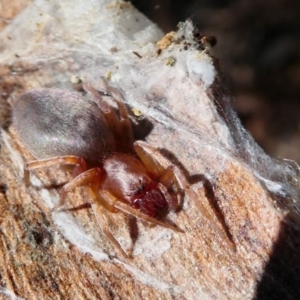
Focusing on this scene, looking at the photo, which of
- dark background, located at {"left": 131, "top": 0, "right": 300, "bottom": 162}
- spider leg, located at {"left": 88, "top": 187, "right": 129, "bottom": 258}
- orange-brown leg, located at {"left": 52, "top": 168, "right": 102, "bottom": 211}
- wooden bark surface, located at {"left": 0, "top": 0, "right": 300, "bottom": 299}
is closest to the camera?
wooden bark surface, located at {"left": 0, "top": 0, "right": 300, "bottom": 299}

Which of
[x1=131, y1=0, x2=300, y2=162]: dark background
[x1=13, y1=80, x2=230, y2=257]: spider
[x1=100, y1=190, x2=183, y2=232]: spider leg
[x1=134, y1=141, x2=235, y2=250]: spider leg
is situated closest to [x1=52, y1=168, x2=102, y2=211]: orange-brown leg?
[x1=13, y1=80, x2=230, y2=257]: spider

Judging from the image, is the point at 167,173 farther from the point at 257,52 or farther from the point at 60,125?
the point at 257,52

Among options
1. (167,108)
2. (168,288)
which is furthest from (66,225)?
(167,108)

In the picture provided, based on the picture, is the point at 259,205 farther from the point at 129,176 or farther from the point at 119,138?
the point at 119,138

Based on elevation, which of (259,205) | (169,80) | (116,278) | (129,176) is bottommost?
(116,278)

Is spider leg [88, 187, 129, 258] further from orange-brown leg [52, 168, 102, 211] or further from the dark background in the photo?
the dark background

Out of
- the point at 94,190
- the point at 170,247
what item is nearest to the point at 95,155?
the point at 94,190

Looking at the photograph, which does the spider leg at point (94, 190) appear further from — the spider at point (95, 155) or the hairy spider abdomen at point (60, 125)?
the hairy spider abdomen at point (60, 125)
